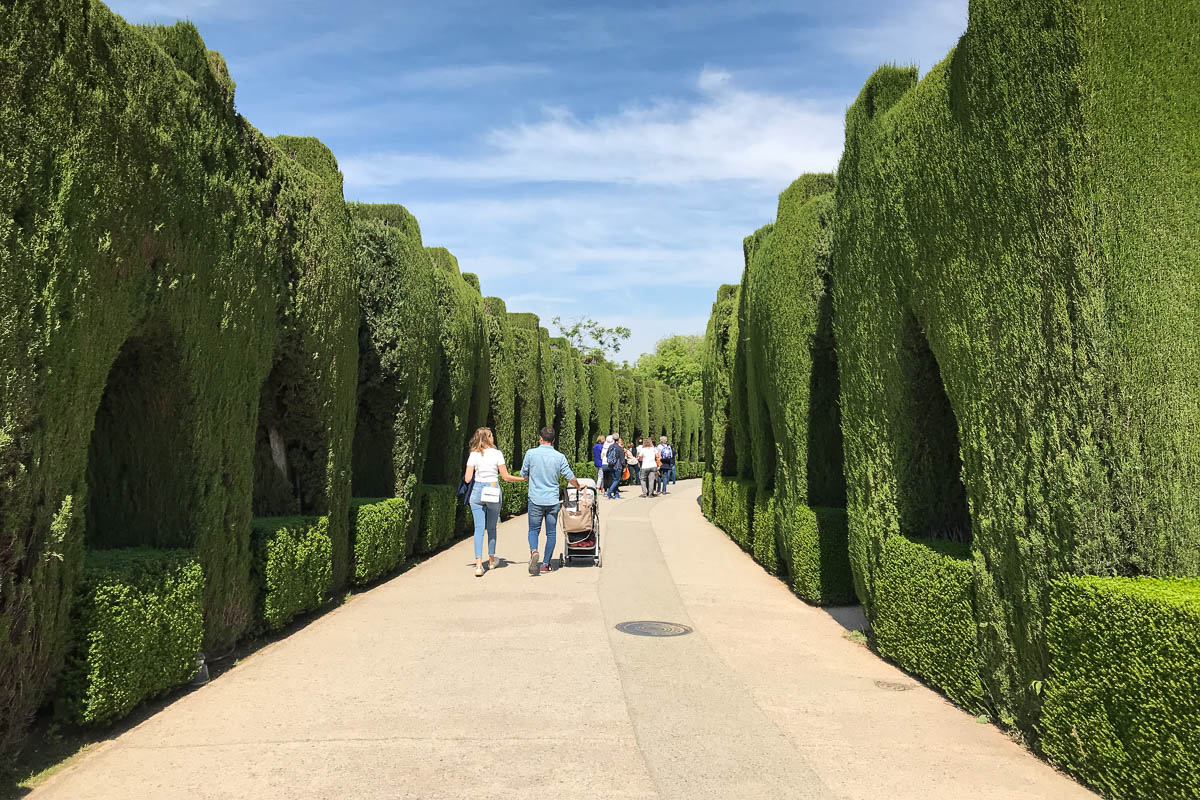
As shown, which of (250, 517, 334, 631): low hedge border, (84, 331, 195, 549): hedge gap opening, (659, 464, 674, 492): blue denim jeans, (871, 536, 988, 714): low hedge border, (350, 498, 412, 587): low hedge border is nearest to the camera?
(871, 536, 988, 714): low hedge border

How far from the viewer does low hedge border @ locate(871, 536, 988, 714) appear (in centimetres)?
561

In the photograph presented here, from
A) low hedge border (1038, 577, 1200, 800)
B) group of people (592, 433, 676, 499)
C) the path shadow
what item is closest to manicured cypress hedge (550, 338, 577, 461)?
group of people (592, 433, 676, 499)

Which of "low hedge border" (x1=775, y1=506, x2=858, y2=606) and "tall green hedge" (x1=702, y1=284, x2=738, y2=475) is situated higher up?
"tall green hedge" (x1=702, y1=284, x2=738, y2=475)

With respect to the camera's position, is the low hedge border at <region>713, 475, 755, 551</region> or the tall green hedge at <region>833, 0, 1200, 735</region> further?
the low hedge border at <region>713, 475, 755, 551</region>

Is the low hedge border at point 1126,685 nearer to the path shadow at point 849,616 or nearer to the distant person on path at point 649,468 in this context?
the path shadow at point 849,616

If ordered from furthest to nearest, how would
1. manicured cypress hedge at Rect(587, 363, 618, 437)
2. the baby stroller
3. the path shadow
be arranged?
manicured cypress hedge at Rect(587, 363, 618, 437), the baby stroller, the path shadow

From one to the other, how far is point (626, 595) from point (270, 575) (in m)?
4.08

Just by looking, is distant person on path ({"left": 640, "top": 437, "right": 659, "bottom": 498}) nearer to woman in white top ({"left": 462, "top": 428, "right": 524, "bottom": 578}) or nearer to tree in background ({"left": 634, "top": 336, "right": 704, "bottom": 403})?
woman in white top ({"left": 462, "top": 428, "right": 524, "bottom": 578})

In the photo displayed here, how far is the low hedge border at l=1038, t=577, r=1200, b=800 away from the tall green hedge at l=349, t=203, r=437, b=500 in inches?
348

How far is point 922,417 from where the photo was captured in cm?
685

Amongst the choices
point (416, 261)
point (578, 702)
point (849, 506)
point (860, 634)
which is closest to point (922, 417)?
point (849, 506)

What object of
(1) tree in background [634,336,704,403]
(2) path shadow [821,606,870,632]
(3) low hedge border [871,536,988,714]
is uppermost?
(1) tree in background [634,336,704,403]

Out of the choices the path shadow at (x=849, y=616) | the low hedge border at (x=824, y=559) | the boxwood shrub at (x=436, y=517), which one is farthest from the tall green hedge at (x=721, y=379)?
the path shadow at (x=849, y=616)

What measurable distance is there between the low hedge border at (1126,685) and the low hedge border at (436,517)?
389 inches
